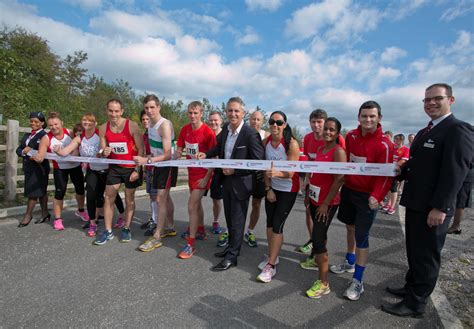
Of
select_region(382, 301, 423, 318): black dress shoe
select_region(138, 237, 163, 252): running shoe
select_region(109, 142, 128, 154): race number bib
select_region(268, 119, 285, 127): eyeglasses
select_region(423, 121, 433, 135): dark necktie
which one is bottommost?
select_region(382, 301, 423, 318): black dress shoe

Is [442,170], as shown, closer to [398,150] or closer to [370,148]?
[370,148]

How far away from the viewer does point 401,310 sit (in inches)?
109

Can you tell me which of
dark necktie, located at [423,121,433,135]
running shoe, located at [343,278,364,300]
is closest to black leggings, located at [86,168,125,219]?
running shoe, located at [343,278,364,300]

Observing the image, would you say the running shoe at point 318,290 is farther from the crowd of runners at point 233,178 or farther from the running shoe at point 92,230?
the running shoe at point 92,230

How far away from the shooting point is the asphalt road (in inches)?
101

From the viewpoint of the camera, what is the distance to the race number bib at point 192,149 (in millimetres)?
4375

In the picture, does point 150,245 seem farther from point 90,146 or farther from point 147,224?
point 90,146

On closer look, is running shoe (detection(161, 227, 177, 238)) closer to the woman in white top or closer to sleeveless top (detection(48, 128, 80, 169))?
the woman in white top

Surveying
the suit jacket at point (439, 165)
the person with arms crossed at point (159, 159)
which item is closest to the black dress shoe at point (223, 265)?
the person with arms crossed at point (159, 159)

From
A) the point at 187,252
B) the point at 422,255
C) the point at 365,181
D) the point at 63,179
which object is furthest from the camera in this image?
the point at 63,179

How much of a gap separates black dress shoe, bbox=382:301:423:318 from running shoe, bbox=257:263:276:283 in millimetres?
1250

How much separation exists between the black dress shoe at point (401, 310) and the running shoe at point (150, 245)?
312 cm

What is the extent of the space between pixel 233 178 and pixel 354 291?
1.96 meters

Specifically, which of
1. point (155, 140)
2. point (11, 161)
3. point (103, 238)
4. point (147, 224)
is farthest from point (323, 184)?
point (11, 161)
